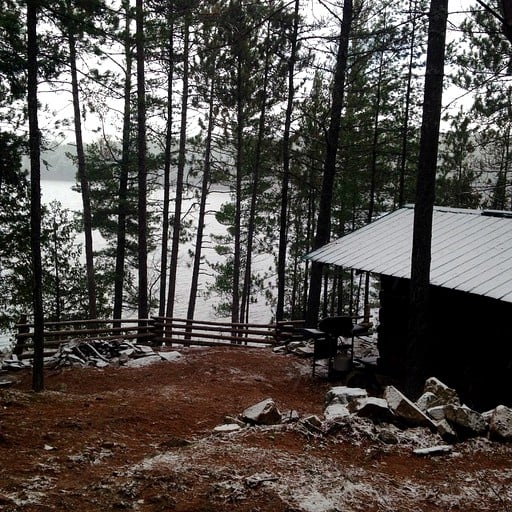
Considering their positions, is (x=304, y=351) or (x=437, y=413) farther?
(x=304, y=351)

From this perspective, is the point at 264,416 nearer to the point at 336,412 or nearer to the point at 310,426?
the point at 310,426

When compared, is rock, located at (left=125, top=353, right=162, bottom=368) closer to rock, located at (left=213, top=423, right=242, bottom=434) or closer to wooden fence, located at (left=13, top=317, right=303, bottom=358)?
wooden fence, located at (left=13, top=317, right=303, bottom=358)

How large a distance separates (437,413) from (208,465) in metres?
3.33

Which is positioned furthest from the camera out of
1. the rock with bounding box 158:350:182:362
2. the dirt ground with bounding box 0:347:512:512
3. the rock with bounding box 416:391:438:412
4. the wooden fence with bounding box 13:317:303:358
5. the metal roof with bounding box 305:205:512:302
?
the rock with bounding box 158:350:182:362

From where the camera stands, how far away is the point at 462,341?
10547 mm

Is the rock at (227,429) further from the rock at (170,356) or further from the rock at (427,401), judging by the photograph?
the rock at (170,356)

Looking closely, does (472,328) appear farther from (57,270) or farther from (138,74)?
(57,270)

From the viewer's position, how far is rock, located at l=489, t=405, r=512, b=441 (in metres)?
6.18

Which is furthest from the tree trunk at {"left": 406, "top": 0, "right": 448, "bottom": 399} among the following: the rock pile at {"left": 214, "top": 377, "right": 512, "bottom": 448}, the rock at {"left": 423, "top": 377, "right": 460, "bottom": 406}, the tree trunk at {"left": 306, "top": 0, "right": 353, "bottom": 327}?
the tree trunk at {"left": 306, "top": 0, "right": 353, "bottom": 327}

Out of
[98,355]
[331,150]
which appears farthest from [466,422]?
[331,150]

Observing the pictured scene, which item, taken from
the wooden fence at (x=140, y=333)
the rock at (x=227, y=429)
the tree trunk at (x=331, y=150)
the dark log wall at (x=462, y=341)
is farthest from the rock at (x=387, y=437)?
the wooden fence at (x=140, y=333)

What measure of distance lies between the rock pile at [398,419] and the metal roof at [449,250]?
7.25ft

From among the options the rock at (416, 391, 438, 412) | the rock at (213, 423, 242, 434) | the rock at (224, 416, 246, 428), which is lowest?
the rock at (224, 416, 246, 428)

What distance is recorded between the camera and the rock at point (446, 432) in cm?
616
